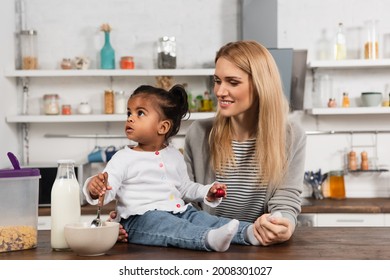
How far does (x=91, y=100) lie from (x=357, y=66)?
1.91 m

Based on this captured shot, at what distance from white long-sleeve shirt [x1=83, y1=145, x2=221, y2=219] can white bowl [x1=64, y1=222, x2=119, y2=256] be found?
21 cm

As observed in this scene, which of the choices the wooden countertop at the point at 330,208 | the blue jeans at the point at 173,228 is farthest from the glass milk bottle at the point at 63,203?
the wooden countertop at the point at 330,208

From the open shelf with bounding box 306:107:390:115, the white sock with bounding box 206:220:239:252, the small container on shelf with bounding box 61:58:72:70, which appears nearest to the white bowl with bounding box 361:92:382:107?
the open shelf with bounding box 306:107:390:115

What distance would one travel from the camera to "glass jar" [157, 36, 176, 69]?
14.6ft

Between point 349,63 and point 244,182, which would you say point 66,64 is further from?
point 244,182

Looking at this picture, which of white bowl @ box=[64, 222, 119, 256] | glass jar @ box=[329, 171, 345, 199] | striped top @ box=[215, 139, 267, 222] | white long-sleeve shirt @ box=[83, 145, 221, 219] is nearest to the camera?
white bowl @ box=[64, 222, 119, 256]

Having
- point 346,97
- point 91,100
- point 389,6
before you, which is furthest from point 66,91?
point 389,6

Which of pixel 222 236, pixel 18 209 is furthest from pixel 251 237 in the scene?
pixel 18 209

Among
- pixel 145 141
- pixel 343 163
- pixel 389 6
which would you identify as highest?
pixel 389 6

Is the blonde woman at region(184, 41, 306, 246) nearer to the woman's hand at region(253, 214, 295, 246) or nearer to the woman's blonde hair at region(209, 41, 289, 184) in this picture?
the woman's blonde hair at region(209, 41, 289, 184)

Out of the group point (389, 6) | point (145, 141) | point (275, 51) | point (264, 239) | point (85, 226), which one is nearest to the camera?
point (85, 226)

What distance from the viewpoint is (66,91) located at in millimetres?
4656

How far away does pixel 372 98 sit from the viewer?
4352 millimetres

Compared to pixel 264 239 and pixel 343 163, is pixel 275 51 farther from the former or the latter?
pixel 264 239
